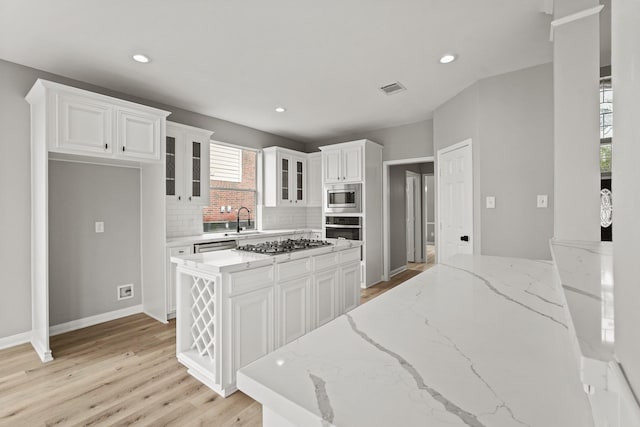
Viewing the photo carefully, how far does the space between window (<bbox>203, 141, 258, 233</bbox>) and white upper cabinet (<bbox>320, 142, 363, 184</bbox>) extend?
1226 millimetres

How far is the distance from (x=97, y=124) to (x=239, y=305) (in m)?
2.27

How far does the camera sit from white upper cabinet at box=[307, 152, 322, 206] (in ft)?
18.8

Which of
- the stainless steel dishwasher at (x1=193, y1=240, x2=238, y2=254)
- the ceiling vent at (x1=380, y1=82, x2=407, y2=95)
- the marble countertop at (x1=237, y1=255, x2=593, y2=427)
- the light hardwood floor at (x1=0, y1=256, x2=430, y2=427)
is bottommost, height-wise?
the light hardwood floor at (x1=0, y1=256, x2=430, y2=427)

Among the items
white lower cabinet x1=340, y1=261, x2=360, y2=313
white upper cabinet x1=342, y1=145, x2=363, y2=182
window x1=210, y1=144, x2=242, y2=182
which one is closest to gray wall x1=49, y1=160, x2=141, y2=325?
window x1=210, y1=144, x2=242, y2=182

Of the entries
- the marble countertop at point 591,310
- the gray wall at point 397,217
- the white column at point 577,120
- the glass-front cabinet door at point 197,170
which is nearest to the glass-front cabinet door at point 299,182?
the gray wall at point 397,217

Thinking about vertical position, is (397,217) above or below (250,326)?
above

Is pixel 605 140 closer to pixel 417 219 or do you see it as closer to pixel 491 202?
pixel 491 202

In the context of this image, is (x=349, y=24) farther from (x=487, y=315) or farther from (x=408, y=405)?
(x=408, y=405)

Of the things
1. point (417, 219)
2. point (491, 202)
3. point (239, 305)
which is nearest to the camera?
point (239, 305)

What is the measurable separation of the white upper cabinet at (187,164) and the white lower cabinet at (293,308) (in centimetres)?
206

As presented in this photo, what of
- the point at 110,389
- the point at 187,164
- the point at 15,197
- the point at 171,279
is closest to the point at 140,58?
the point at 187,164

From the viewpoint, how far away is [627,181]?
0.88 ft

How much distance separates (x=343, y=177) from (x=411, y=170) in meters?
2.57

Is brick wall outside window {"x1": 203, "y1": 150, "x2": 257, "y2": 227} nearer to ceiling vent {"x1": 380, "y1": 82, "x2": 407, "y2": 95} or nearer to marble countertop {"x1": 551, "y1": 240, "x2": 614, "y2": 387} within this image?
ceiling vent {"x1": 380, "y1": 82, "x2": 407, "y2": 95}
